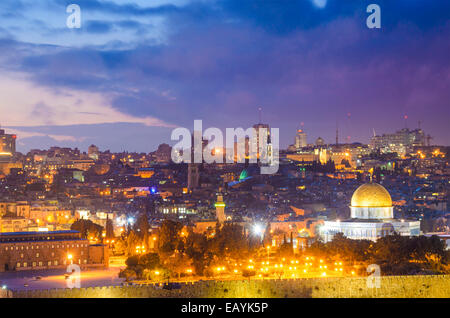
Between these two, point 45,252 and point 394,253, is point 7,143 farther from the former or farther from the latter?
point 394,253

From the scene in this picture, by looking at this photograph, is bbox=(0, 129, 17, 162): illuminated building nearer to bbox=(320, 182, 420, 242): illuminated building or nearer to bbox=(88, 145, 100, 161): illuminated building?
bbox=(88, 145, 100, 161): illuminated building

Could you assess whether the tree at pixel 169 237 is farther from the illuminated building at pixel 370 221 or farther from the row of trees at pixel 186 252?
the illuminated building at pixel 370 221

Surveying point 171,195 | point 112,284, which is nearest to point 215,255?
point 112,284

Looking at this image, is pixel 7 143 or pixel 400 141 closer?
pixel 7 143

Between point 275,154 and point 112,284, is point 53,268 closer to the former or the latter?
point 112,284

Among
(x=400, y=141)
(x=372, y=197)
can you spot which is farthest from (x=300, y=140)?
(x=372, y=197)

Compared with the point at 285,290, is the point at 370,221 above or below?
above
